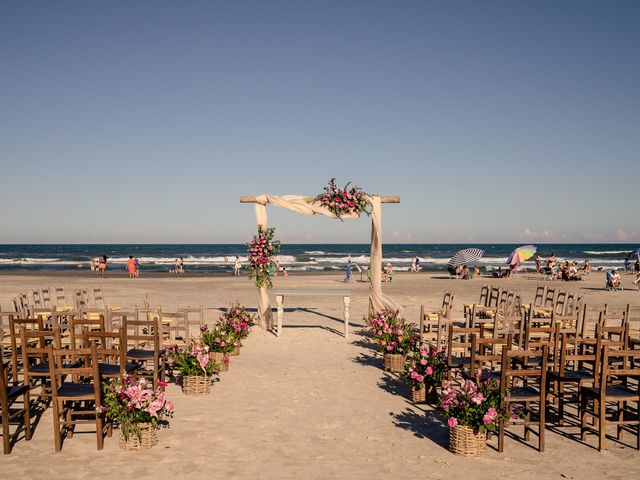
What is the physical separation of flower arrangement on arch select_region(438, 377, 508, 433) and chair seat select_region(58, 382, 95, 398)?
13.2ft

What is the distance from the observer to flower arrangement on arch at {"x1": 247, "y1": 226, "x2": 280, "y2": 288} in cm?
1307

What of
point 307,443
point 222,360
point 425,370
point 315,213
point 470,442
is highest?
point 315,213

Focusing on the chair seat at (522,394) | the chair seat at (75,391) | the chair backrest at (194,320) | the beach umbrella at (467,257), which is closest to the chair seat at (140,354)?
the chair seat at (75,391)

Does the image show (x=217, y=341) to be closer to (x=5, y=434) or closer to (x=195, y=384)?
(x=195, y=384)

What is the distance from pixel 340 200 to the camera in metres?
12.7

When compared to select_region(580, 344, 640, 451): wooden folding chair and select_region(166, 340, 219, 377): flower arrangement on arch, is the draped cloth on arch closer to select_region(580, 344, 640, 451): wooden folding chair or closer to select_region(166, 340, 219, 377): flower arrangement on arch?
select_region(166, 340, 219, 377): flower arrangement on arch

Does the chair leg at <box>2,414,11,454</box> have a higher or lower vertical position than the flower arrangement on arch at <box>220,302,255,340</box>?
lower

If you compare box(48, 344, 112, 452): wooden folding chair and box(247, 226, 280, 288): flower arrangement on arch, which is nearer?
box(48, 344, 112, 452): wooden folding chair

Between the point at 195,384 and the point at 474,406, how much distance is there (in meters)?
4.16

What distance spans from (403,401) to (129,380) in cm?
396

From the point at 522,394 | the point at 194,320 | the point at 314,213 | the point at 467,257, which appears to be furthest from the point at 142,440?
the point at 467,257

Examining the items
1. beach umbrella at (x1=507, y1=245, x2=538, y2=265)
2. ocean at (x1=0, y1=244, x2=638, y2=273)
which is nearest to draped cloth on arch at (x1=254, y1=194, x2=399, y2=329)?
ocean at (x1=0, y1=244, x2=638, y2=273)

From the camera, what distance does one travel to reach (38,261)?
190 feet

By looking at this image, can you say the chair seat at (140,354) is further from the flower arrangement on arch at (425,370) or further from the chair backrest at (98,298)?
the flower arrangement on arch at (425,370)
